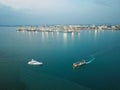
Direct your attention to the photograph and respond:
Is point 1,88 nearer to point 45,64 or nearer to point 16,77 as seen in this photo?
point 16,77

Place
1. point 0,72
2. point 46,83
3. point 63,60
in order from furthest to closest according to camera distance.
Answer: point 63,60
point 0,72
point 46,83

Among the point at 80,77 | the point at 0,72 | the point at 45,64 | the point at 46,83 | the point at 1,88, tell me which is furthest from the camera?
the point at 45,64

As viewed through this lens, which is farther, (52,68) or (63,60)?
(63,60)

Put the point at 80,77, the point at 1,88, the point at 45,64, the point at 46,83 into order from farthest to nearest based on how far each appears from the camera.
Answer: the point at 45,64
the point at 80,77
the point at 46,83
the point at 1,88

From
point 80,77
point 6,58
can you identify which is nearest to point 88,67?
point 80,77

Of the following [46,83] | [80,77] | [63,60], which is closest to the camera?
[46,83]

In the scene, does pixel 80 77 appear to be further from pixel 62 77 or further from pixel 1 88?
pixel 1 88

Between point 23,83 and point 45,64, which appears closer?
point 23,83

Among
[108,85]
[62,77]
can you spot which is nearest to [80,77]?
[62,77]
